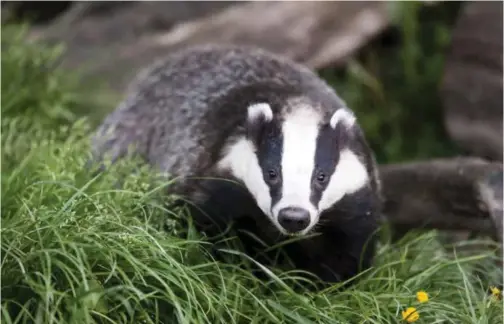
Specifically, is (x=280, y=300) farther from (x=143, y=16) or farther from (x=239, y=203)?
(x=143, y=16)

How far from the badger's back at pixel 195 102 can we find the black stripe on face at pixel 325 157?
364mm

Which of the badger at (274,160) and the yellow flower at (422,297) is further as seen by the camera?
the badger at (274,160)

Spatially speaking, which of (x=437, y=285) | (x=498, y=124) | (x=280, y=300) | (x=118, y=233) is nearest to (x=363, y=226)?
(x=437, y=285)

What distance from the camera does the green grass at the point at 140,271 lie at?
2779 mm

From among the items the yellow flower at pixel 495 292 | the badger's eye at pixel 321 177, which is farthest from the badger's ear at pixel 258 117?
the yellow flower at pixel 495 292

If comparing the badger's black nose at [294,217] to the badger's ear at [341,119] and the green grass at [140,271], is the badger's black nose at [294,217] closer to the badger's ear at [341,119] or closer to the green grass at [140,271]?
the green grass at [140,271]

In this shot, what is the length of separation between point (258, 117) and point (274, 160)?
24 centimetres

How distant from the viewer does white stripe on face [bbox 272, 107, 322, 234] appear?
3160mm

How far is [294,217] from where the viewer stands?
122 inches

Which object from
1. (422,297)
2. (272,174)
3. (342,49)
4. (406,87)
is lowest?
(406,87)

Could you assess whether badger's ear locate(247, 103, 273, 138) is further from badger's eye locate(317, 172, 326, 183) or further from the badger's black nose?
the badger's black nose

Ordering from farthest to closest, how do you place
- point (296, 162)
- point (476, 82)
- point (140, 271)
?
point (476, 82) < point (296, 162) < point (140, 271)

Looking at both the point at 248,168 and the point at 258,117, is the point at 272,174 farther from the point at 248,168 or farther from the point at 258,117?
the point at 258,117

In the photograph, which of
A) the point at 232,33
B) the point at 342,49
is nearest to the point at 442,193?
the point at 342,49
